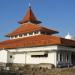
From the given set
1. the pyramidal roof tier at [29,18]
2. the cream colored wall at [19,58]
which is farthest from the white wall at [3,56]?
the pyramidal roof tier at [29,18]

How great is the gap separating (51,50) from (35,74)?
8507mm

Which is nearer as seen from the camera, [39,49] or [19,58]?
[39,49]

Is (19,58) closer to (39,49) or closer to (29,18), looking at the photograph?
(39,49)

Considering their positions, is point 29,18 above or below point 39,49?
above

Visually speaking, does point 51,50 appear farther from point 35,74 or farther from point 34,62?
point 35,74

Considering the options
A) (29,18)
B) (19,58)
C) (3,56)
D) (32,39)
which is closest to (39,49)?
(32,39)

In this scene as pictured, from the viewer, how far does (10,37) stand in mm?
58500

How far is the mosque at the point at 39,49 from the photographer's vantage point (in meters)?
41.6

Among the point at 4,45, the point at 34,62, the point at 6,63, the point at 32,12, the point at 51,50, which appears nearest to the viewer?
the point at 51,50

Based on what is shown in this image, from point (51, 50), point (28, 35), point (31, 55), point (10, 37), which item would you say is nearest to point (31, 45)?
point (31, 55)

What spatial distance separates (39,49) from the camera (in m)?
43.2

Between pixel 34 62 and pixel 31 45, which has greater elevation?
pixel 31 45

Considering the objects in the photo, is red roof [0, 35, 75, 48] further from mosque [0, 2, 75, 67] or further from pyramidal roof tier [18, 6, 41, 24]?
pyramidal roof tier [18, 6, 41, 24]

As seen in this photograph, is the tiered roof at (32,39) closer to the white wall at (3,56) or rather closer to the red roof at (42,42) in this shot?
the red roof at (42,42)
